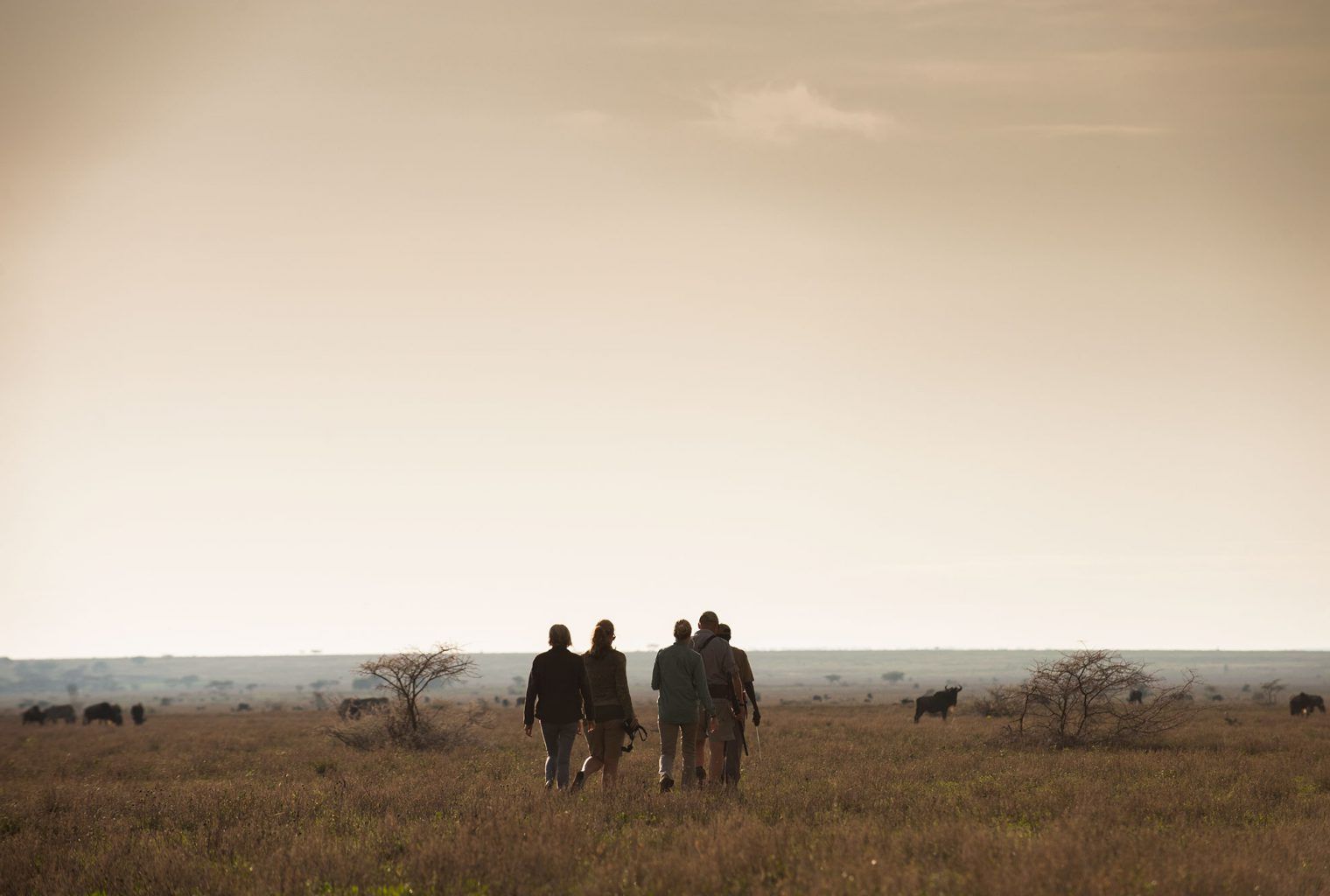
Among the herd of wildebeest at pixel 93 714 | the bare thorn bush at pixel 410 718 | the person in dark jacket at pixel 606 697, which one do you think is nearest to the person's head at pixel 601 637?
the person in dark jacket at pixel 606 697

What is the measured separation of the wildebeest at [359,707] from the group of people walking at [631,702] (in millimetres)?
17128

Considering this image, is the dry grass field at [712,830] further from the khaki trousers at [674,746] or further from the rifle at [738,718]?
the rifle at [738,718]

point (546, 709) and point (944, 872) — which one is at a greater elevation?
point (546, 709)

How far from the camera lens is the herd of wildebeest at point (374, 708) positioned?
110ft

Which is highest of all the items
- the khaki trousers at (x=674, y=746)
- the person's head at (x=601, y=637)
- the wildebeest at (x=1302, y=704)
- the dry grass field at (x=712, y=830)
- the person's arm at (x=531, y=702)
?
the person's head at (x=601, y=637)

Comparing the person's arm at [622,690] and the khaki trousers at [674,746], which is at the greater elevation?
the person's arm at [622,690]

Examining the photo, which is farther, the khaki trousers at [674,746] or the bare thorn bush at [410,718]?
the bare thorn bush at [410,718]

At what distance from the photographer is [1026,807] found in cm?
1336

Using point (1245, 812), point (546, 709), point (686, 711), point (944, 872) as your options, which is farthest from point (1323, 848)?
point (546, 709)

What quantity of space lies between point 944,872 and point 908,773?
9309 mm

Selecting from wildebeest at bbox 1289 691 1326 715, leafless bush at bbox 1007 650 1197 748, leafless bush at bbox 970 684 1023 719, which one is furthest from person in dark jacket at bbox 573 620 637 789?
wildebeest at bbox 1289 691 1326 715

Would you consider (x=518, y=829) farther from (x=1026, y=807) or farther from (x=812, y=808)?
(x=1026, y=807)

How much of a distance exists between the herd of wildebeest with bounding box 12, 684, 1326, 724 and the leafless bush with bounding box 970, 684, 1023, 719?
1085 mm

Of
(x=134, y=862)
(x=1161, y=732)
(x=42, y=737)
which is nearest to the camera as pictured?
(x=134, y=862)
